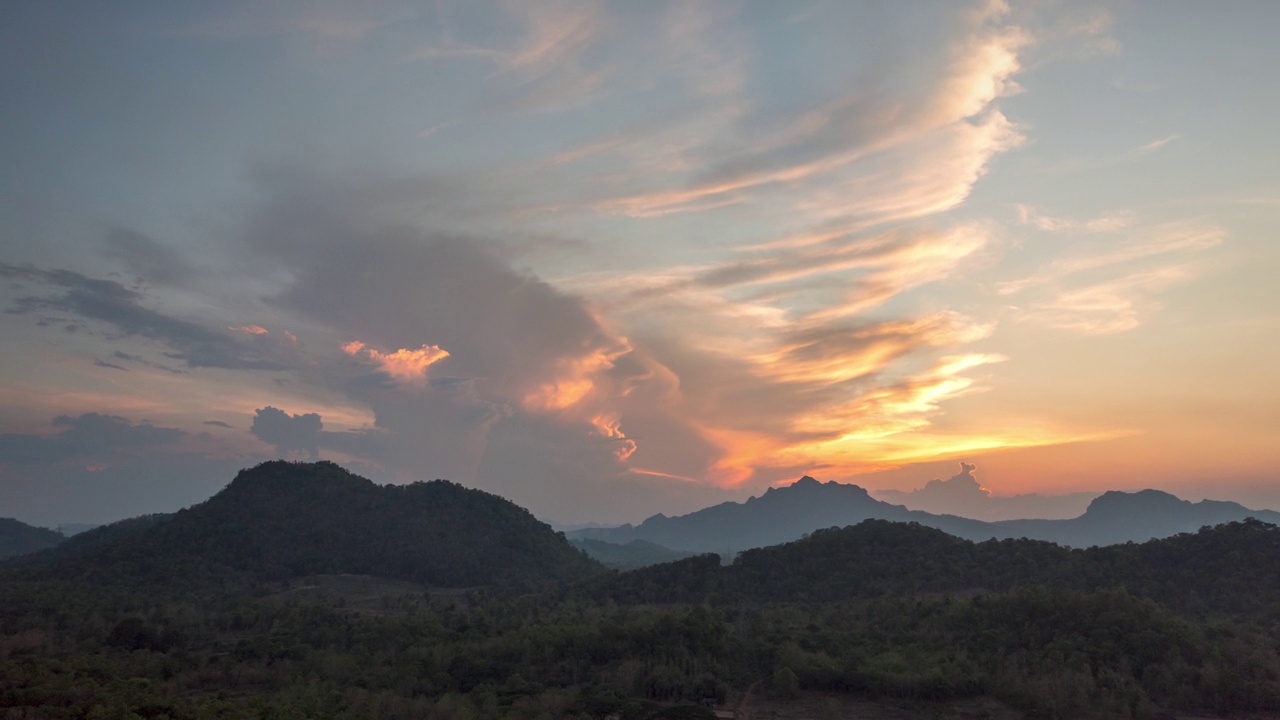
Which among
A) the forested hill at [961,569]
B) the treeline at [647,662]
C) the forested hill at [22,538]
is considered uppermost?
the forested hill at [22,538]

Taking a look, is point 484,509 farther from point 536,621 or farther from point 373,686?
point 373,686

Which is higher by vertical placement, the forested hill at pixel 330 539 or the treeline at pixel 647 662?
the forested hill at pixel 330 539

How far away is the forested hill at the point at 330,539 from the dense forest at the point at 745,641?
11.6m

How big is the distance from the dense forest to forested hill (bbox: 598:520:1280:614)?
25 centimetres

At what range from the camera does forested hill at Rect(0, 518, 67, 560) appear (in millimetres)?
159250

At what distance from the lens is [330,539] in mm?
110938

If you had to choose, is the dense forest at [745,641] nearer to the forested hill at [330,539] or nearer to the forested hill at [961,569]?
the forested hill at [961,569]

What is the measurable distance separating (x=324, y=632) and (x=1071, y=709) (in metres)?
44.3

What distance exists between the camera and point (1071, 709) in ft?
107

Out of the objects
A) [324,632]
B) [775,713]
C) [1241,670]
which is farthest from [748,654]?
[324,632]

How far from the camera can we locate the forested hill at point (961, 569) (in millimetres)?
52594

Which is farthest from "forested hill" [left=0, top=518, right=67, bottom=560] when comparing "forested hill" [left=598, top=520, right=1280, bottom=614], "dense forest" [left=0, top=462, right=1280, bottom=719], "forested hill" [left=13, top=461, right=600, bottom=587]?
"forested hill" [left=598, top=520, right=1280, bottom=614]

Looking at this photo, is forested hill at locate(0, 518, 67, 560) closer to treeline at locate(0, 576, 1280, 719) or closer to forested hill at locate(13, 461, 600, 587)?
forested hill at locate(13, 461, 600, 587)

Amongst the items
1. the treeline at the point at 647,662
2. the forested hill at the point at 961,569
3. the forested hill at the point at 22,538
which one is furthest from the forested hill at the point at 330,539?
the forested hill at the point at 22,538
